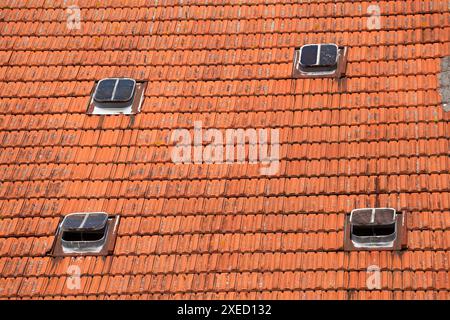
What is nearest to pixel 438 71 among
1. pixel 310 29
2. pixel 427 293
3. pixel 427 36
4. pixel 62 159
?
pixel 427 36

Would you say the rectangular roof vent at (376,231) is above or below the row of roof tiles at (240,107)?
below

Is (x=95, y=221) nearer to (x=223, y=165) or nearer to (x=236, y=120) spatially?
(x=223, y=165)

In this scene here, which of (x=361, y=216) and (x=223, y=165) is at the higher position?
(x=223, y=165)

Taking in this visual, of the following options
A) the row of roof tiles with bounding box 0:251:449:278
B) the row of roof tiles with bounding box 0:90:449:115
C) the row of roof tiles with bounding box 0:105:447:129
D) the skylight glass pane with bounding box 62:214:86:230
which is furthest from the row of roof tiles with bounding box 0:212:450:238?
the row of roof tiles with bounding box 0:90:449:115

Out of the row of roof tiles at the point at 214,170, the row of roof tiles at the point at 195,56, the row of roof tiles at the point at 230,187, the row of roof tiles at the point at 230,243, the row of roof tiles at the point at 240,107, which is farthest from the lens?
the row of roof tiles at the point at 195,56

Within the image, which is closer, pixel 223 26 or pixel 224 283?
pixel 224 283

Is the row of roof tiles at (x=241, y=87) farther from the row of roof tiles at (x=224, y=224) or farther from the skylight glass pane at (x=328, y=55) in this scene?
the row of roof tiles at (x=224, y=224)

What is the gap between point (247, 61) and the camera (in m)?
26.8

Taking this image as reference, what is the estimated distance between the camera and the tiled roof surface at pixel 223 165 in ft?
77.2

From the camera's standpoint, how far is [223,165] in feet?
82.4

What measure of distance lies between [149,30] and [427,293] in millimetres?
8309

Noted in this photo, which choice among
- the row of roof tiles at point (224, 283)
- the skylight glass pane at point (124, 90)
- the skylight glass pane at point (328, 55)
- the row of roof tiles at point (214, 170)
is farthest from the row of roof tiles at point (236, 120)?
the row of roof tiles at point (224, 283)

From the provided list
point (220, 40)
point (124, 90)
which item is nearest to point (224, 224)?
point (124, 90)

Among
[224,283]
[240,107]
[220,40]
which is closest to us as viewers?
[224,283]
